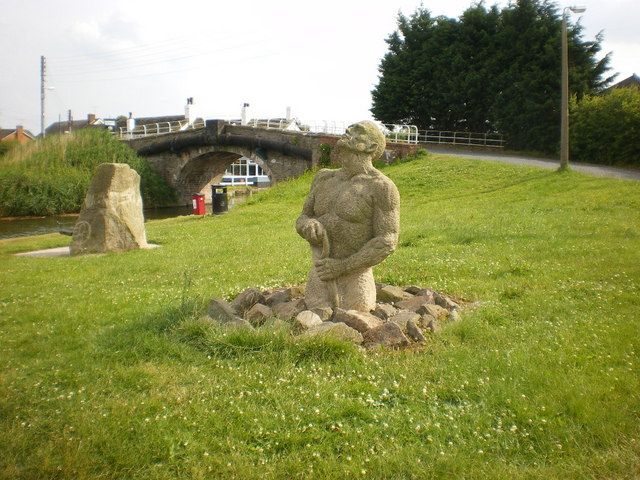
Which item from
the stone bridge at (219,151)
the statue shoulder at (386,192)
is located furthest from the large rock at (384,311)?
the stone bridge at (219,151)

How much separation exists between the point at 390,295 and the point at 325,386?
3063mm

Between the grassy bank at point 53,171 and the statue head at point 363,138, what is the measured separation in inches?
1241

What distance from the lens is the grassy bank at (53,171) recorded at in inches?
1342

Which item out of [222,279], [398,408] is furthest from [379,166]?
[398,408]

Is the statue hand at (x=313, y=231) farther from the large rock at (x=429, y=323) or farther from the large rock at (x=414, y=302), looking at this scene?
the large rock at (x=429, y=323)

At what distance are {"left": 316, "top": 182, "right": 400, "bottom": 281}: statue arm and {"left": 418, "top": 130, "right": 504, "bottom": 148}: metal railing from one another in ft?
116

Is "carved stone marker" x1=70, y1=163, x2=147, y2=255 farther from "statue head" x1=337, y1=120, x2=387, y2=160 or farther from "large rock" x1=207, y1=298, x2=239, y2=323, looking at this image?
"statue head" x1=337, y1=120, x2=387, y2=160

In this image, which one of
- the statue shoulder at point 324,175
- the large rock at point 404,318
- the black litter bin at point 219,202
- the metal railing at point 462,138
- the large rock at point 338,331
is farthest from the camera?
the metal railing at point 462,138

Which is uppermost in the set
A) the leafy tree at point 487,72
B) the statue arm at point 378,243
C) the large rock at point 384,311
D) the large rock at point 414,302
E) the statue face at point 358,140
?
the leafy tree at point 487,72

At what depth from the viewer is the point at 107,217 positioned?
14.8m

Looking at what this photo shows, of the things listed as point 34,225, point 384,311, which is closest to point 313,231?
point 384,311

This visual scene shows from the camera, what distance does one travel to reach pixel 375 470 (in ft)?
12.9

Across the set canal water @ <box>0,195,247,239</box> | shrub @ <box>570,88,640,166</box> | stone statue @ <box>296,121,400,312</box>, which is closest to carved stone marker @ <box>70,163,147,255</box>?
stone statue @ <box>296,121,400,312</box>

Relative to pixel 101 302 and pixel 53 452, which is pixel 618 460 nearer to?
pixel 53 452
